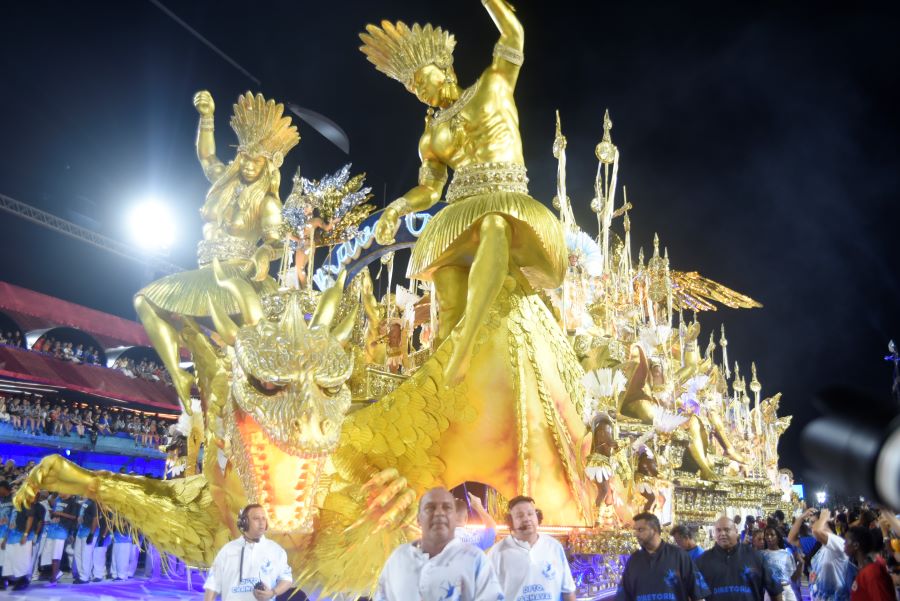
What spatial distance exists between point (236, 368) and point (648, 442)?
6120 mm

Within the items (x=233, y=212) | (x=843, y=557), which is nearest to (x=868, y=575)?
(x=843, y=557)

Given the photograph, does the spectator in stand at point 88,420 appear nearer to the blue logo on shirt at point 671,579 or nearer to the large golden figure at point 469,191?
the large golden figure at point 469,191

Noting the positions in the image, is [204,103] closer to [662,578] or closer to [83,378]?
[662,578]

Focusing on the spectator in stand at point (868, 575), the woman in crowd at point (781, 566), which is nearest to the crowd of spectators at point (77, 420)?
the woman in crowd at point (781, 566)

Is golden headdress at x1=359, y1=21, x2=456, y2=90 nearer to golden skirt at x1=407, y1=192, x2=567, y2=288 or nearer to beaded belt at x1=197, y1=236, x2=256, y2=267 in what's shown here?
golden skirt at x1=407, y1=192, x2=567, y2=288

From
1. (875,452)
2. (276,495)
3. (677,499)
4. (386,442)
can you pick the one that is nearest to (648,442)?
(677,499)

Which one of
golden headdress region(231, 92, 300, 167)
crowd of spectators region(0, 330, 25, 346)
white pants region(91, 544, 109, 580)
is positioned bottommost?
white pants region(91, 544, 109, 580)

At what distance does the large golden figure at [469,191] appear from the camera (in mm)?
4195

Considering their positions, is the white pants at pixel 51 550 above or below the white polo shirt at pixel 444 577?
below

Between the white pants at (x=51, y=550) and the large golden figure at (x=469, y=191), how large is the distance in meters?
7.25

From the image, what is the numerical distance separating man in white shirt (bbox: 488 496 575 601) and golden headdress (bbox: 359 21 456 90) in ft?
10.2

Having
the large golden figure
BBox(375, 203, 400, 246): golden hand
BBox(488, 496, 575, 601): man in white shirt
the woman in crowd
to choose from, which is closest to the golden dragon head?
BBox(488, 496, 575, 601): man in white shirt

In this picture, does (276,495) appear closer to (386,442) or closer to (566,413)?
(386,442)

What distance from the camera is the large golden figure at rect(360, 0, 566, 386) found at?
165 inches
